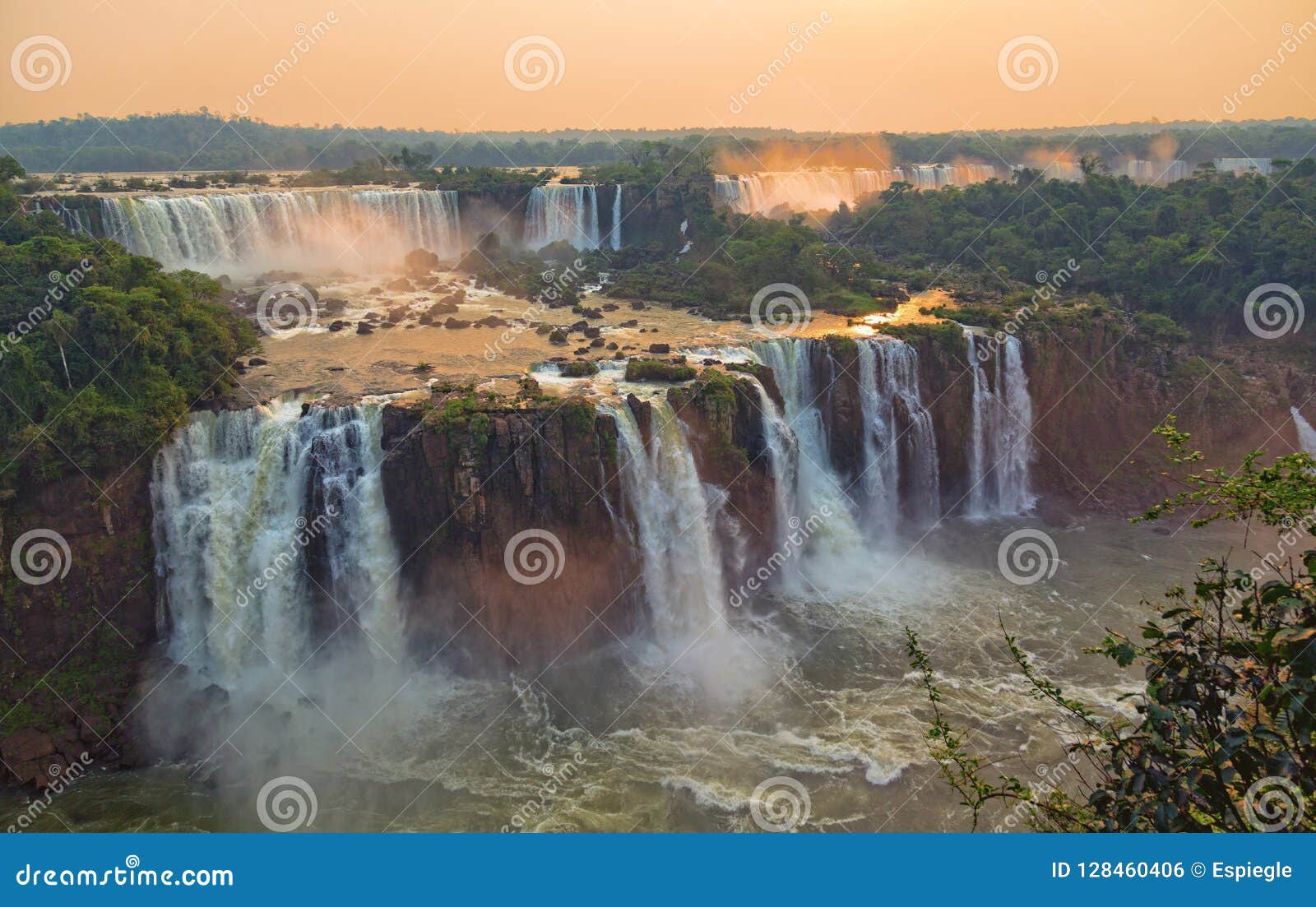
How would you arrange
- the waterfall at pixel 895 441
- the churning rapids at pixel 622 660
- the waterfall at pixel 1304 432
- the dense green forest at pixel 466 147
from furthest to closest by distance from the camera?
the dense green forest at pixel 466 147 → the waterfall at pixel 1304 432 → the waterfall at pixel 895 441 → the churning rapids at pixel 622 660

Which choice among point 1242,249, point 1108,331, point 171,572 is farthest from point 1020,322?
point 171,572

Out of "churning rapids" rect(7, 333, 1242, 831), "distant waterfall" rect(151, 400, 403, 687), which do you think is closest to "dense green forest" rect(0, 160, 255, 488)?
"distant waterfall" rect(151, 400, 403, 687)

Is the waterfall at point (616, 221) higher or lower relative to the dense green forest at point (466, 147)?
lower

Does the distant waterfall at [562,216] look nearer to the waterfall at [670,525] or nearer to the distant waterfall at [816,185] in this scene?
the distant waterfall at [816,185]

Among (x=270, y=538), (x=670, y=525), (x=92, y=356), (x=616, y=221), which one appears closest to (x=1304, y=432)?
(x=670, y=525)

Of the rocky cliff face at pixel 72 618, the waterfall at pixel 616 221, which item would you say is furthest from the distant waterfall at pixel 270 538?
the waterfall at pixel 616 221

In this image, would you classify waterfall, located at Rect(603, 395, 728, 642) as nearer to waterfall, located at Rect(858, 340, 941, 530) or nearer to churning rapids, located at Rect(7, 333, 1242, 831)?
churning rapids, located at Rect(7, 333, 1242, 831)
